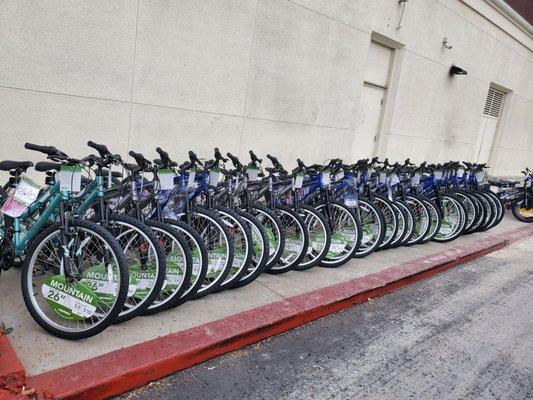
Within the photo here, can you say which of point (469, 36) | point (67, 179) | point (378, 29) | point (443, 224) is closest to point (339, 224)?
point (443, 224)

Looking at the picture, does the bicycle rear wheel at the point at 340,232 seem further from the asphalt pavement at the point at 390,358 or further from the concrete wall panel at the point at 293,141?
the concrete wall panel at the point at 293,141

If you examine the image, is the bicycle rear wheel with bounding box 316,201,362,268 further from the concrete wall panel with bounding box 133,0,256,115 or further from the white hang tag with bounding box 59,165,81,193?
the white hang tag with bounding box 59,165,81,193

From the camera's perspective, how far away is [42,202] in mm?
3191

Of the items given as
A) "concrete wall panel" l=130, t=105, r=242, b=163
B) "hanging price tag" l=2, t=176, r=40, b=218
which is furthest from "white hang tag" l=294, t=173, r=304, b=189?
"hanging price tag" l=2, t=176, r=40, b=218

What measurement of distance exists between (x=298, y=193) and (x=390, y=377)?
2.27m

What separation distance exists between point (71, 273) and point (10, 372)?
65 centimetres

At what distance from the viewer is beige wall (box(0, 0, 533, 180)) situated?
4.42 meters

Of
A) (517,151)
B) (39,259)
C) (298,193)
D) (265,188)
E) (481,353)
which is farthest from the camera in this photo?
(517,151)

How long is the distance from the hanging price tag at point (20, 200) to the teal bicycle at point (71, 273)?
2 centimetres

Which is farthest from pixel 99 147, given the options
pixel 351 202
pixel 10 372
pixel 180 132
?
pixel 351 202

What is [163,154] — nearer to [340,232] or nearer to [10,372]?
[10,372]

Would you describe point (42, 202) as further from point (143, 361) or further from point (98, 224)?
point (143, 361)

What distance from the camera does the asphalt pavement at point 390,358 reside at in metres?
2.88

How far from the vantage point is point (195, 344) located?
9.88 feet
